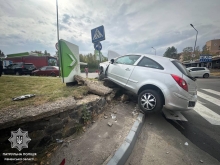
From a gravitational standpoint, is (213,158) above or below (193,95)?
below

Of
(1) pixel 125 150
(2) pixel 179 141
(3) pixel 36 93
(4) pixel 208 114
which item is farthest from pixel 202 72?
(3) pixel 36 93

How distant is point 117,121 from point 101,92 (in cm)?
104

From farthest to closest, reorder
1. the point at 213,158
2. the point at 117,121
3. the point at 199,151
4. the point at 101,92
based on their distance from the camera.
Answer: the point at 101,92
the point at 117,121
the point at 199,151
the point at 213,158

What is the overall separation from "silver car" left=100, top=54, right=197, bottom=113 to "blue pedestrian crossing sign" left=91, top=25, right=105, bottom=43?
243cm

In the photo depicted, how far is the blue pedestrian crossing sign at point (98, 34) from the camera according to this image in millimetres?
5520

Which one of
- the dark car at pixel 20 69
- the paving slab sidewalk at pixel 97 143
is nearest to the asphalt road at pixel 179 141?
the paving slab sidewalk at pixel 97 143

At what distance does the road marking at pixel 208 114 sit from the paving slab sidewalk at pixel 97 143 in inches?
98.7

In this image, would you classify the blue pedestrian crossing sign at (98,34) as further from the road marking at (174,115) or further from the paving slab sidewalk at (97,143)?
the road marking at (174,115)

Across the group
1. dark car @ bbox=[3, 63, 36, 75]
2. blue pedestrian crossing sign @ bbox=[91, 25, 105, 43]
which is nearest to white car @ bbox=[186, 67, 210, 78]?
blue pedestrian crossing sign @ bbox=[91, 25, 105, 43]

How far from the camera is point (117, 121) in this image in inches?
119

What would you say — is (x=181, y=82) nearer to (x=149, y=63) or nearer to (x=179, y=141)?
(x=149, y=63)

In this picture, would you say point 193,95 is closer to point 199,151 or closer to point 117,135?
point 199,151

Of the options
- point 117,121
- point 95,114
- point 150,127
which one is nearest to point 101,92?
point 95,114

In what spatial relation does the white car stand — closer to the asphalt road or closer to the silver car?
the asphalt road
